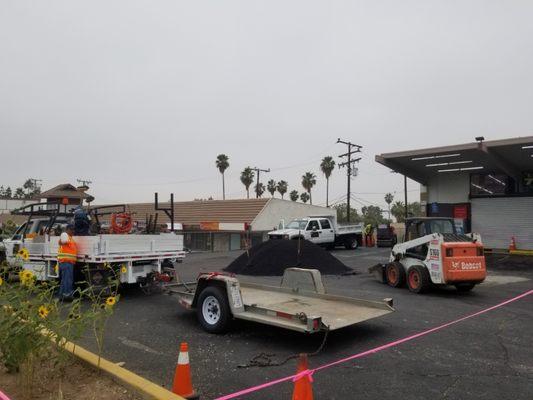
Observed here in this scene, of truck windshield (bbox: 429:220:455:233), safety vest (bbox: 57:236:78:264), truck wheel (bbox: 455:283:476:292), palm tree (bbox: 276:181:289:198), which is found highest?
palm tree (bbox: 276:181:289:198)

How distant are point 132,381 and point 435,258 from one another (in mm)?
9137

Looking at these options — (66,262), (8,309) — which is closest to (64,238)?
(66,262)

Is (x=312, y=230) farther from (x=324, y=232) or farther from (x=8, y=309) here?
(x=8, y=309)

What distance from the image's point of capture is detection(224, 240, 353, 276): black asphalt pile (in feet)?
57.1

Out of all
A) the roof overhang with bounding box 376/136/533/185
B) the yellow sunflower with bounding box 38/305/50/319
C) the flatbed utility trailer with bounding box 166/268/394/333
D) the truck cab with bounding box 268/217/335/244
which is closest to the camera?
the yellow sunflower with bounding box 38/305/50/319

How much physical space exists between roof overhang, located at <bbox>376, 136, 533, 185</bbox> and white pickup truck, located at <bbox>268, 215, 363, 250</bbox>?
213 inches

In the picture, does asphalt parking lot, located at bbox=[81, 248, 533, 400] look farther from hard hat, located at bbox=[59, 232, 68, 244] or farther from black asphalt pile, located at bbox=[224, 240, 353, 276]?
black asphalt pile, located at bbox=[224, 240, 353, 276]

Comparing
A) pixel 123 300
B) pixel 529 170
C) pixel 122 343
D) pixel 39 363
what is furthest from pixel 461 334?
pixel 529 170

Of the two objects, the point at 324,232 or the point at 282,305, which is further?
the point at 324,232

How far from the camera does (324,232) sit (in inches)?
1125

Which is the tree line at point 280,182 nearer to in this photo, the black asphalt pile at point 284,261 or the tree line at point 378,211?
the tree line at point 378,211

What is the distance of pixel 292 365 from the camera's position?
596cm

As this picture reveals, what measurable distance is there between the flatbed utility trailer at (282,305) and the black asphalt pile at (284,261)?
832cm

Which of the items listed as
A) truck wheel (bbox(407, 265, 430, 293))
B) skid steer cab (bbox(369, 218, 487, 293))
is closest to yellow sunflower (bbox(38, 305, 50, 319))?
skid steer cab (bbox(369, 218, 487, 293))
